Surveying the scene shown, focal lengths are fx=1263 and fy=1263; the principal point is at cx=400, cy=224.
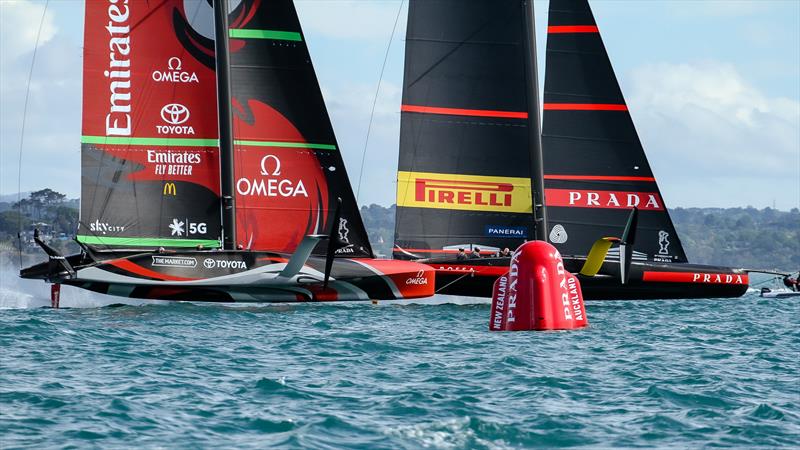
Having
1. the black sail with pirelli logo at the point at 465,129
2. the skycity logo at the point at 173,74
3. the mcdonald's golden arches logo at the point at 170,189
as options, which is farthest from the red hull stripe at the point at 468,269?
the skycity logo at the point at 173,74

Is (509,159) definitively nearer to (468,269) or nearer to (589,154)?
(589,154)

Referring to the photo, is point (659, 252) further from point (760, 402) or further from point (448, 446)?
point (448, 446)

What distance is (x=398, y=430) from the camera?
1159 centimetres

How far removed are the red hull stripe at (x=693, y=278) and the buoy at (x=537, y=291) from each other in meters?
10.3

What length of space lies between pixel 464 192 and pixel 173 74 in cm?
761

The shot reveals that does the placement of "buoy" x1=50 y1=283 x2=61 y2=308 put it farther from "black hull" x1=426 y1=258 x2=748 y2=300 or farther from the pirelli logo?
"black hull" x1=426 y1=258 x2=748 y2=300

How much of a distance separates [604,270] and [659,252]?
208 centimetres

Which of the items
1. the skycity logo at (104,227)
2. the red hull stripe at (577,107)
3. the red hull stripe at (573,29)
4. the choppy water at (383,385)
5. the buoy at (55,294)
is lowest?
the choppy water at (383,385)

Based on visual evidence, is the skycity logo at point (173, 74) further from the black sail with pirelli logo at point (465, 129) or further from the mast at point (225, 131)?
the black sail with pirelli logo at point (465, 129)

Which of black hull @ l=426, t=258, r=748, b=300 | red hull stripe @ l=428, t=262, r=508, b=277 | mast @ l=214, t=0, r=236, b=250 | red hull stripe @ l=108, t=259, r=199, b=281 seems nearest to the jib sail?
mast @ l=214, t=0, r=236, b=250

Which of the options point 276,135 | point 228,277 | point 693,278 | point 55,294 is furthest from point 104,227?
point 693,278

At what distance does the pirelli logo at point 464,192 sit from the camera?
2955 cm

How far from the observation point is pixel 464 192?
1169 inches

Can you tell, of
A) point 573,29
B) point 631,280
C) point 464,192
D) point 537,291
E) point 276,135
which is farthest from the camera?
point 573,29
